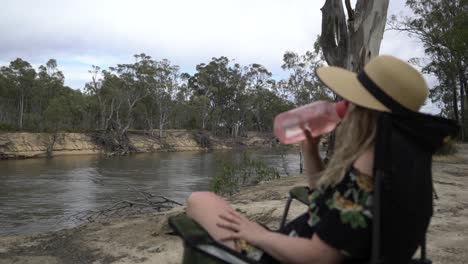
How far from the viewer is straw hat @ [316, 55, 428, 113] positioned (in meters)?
1.26

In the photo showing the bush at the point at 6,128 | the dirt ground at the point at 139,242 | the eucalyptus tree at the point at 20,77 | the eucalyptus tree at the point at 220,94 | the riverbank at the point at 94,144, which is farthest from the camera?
the eucalyptus tree at the point at 220,94

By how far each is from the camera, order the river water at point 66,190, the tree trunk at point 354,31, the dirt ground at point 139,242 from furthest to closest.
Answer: the river water at point 66,190 < the tree trunk at point 354,31 < the dirt ground at point 139,242

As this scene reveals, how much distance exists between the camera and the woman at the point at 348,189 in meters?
1.20

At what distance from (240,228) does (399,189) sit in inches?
18.4

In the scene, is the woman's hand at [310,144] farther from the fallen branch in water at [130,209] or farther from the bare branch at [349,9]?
the bare branch at [349,9]

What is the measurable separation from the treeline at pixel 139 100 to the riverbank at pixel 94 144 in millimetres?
1324

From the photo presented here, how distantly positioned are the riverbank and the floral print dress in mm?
28117

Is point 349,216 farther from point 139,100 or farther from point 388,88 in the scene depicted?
point 139,100

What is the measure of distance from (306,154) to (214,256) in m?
0.55

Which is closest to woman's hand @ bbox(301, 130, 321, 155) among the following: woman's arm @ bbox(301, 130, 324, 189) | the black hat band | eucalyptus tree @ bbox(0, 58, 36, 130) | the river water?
woman's arm @ bbox(301, 130, 324, 189)

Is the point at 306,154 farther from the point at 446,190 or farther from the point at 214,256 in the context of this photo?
the point at 446,190

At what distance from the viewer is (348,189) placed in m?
1.23

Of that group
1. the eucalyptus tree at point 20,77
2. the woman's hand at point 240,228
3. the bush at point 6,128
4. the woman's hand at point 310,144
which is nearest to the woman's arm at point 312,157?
the woman's hand at point 310,144

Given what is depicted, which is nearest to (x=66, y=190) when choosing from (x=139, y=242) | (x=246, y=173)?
(x=246, y=173)
